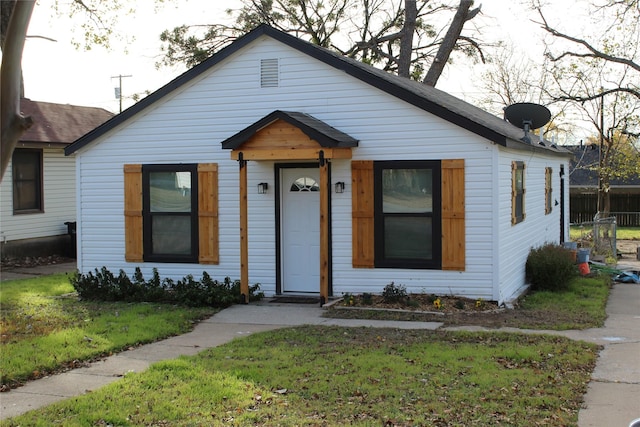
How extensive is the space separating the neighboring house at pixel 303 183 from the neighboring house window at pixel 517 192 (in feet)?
0.17

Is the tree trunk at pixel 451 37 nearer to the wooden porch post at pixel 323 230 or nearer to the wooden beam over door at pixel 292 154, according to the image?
the wooden beam over door at pixel 292 154

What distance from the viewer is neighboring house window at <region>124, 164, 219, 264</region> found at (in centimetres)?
1342

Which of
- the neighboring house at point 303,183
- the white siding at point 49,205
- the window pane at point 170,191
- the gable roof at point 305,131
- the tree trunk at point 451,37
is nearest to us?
the gable roof at point 305,131

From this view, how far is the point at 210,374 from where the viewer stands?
7.59 m

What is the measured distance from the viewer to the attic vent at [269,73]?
13.2m

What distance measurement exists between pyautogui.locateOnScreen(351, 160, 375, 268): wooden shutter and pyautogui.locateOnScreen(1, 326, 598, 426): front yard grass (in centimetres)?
328

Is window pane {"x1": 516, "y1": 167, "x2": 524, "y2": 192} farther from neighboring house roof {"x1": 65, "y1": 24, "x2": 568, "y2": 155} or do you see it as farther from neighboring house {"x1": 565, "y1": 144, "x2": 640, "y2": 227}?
neighboring house {"x1": 565, "y1": 144, "x2": 640, "y2": 227}

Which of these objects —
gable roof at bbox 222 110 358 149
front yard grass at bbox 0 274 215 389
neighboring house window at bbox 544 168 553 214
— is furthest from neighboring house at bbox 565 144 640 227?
front yard grass at bbox 0 274 215 389

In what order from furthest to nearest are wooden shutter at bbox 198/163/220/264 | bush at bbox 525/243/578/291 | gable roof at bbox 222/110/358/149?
bush at bbox 525/243/578/291 < wooden shutter at bbox 198/163/220/264 < gable roof at bbox 222/110/358/149

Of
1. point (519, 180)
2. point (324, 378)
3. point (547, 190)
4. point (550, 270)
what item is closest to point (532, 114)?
point (519, 180)

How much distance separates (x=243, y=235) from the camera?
12.5 metres

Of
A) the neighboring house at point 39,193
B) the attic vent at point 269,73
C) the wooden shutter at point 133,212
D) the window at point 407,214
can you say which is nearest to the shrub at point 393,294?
the window at point 407,214

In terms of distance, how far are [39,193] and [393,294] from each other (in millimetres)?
12563

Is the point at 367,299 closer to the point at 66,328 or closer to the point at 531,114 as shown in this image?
the point at 66,328
